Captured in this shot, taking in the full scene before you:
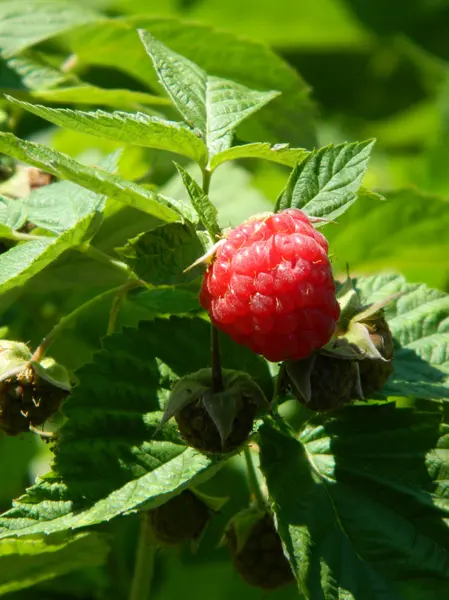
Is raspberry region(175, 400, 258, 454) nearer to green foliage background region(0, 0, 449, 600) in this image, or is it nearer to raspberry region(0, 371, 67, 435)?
green foliage background region(0, 0, 449, 600)

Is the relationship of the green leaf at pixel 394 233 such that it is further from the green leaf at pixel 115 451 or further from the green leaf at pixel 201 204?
the green leaf at pixel 201 204

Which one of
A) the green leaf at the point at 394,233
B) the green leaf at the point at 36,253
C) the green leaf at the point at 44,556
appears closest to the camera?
the green leaf at the point at 36,253

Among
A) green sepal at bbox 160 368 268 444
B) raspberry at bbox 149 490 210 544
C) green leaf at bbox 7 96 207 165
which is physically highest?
green leaf at bbox 7 96 207 165

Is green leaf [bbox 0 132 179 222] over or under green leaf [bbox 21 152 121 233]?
over

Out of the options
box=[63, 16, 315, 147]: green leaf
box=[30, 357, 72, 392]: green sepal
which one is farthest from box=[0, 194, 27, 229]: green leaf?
box=[63, 16, 315, 147]: green leaf

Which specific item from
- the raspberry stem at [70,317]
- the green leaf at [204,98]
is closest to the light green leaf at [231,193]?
the green leaf at [204,98]

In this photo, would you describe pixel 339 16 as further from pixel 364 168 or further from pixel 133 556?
pixel 364 168

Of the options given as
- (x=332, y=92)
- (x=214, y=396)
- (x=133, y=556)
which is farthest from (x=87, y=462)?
(x=332, y=92)
